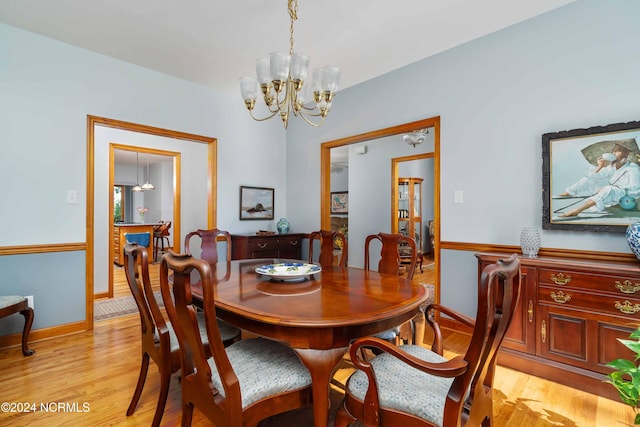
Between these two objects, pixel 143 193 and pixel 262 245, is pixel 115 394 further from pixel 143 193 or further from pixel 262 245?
pixel 143 193

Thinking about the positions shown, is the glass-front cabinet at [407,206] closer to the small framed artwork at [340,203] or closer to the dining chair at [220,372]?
the small framed artwork at [340,203]

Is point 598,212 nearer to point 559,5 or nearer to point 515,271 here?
point 559,5

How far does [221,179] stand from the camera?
4105mm

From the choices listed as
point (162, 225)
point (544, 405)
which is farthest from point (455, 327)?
point (162, 225)

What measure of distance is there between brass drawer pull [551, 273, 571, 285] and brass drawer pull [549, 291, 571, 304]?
7 centimetres

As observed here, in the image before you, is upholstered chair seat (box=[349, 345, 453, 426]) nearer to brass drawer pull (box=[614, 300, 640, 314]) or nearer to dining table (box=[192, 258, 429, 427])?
dining table (box=[192, 258, 429, 427])

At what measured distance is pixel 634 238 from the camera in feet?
6.25

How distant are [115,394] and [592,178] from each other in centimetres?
353

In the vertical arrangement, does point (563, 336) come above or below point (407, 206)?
below

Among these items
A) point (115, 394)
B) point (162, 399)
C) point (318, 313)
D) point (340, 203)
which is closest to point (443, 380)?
point (318, 313)

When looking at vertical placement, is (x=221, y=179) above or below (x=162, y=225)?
above

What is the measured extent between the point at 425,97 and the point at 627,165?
5.62 feet

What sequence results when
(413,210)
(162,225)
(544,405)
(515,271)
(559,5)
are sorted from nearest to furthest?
(515,271) < (544,405) < (559,5) < (413,210) < (162,225)

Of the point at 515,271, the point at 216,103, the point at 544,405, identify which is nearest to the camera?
the point at 515,271
